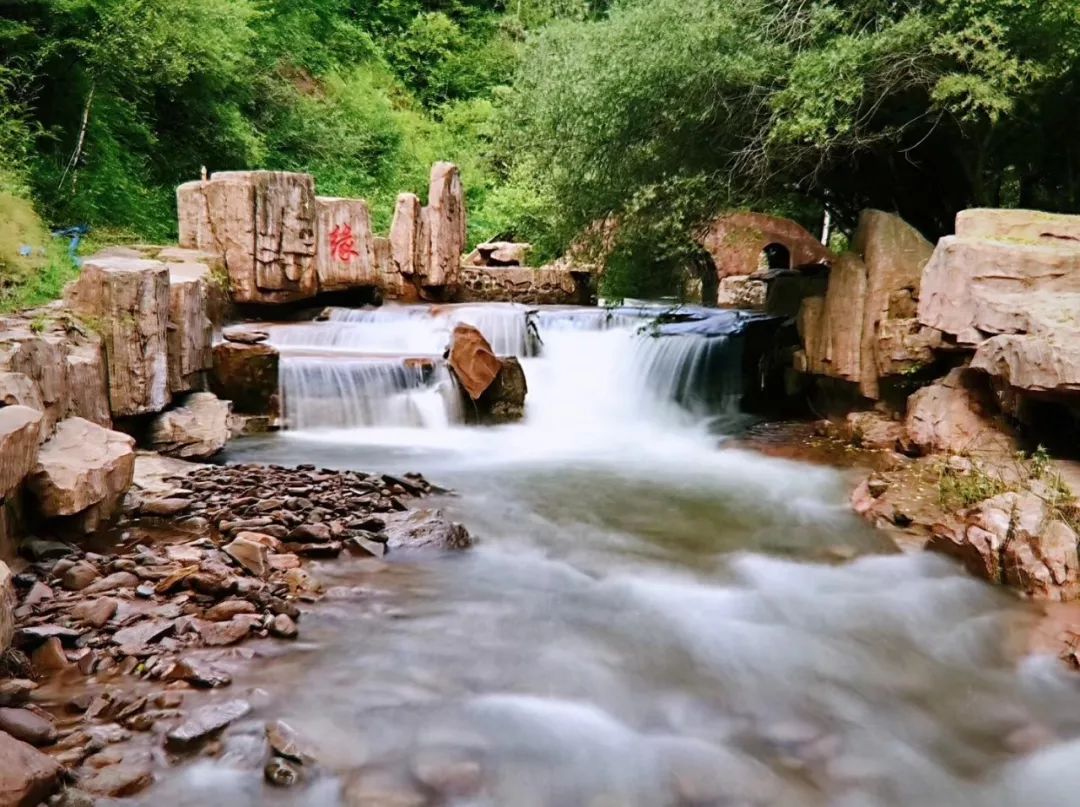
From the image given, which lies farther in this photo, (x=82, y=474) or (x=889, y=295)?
(x=889, y=295)

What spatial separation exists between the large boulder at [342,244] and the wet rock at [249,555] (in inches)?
Answer: 346

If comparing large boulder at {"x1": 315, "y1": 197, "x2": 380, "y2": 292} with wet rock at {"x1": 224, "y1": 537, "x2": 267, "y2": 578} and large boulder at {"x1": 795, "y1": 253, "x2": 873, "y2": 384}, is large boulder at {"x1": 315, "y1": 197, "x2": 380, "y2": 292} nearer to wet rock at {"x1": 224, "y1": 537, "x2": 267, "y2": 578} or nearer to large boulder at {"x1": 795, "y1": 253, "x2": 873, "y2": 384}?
large boulder at {"x1": 795, "y1": 253, "x2": 873, "y2": 384}

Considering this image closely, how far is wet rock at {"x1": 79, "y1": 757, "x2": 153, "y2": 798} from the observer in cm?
287

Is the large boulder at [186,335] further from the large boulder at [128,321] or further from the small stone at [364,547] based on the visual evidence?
the small stone at [364,547]

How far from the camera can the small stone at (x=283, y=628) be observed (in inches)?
161

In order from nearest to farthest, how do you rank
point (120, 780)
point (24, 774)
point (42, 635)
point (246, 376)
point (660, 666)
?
point (24, 774)
point (120, 780)
point (42, 635)
point (660, 666)
point (246, 376)

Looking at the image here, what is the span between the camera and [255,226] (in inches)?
475

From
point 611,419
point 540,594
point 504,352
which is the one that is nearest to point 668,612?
point 540,594

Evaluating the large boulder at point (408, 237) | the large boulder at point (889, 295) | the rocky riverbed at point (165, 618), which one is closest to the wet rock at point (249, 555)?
the rocky riverbed at point (165, 618)

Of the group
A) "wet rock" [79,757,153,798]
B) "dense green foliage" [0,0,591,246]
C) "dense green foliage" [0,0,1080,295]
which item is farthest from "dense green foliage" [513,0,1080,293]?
"wet rock" [79,757,153,798]

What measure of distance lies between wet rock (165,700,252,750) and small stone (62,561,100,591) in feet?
4.59

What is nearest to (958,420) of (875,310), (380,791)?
(875,310)

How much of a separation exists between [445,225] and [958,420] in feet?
33.5

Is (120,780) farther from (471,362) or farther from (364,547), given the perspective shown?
(471,362)
